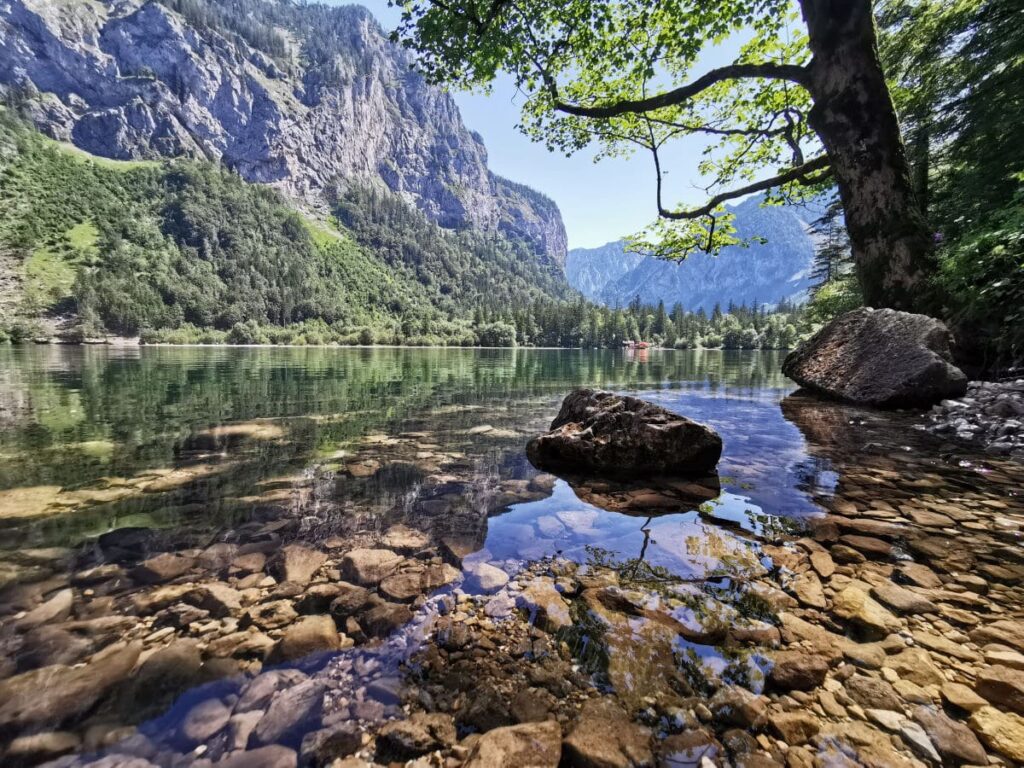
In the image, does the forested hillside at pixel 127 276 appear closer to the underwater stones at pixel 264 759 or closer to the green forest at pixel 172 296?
the green forest at pixel 172 296

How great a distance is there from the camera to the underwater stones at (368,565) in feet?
12.6

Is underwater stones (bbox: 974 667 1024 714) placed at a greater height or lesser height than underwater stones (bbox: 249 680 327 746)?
greater

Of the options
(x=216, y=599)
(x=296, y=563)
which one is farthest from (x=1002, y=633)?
(x=216, y=599)

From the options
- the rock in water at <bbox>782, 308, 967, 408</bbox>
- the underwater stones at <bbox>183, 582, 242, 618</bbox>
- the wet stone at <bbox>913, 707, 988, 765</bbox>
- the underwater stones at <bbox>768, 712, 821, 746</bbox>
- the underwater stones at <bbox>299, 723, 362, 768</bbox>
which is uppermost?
the rock in water at <bbox>782, 308, 967, 408</bbox>

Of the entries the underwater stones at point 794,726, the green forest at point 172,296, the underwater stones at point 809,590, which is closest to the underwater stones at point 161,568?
the underwater stones at point 794,726

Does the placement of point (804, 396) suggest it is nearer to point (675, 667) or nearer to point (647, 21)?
point (647, 21)

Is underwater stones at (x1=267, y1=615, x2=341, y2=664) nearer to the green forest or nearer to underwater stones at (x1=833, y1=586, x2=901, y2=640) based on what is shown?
underwater stones at (x1=833, y1=586, x2=901, y2=640)

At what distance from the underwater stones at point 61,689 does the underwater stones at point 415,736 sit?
5.39 ft

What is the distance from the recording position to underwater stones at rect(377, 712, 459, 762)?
2178mm

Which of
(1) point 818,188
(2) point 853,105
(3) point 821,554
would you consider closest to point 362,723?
(3) point 821,554

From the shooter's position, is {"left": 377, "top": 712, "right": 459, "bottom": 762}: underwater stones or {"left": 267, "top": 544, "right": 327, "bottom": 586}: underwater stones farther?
{"left": 267, "top": 544, "right": 327, "bottom": 586}: underwater stones

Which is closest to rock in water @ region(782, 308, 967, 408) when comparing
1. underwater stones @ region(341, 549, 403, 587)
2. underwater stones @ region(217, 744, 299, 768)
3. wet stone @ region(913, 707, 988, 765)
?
wet stone @ region(913, 707, 988, 765)

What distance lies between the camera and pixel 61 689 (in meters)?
2.56

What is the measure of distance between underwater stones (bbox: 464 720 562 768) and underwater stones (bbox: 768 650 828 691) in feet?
4.11
